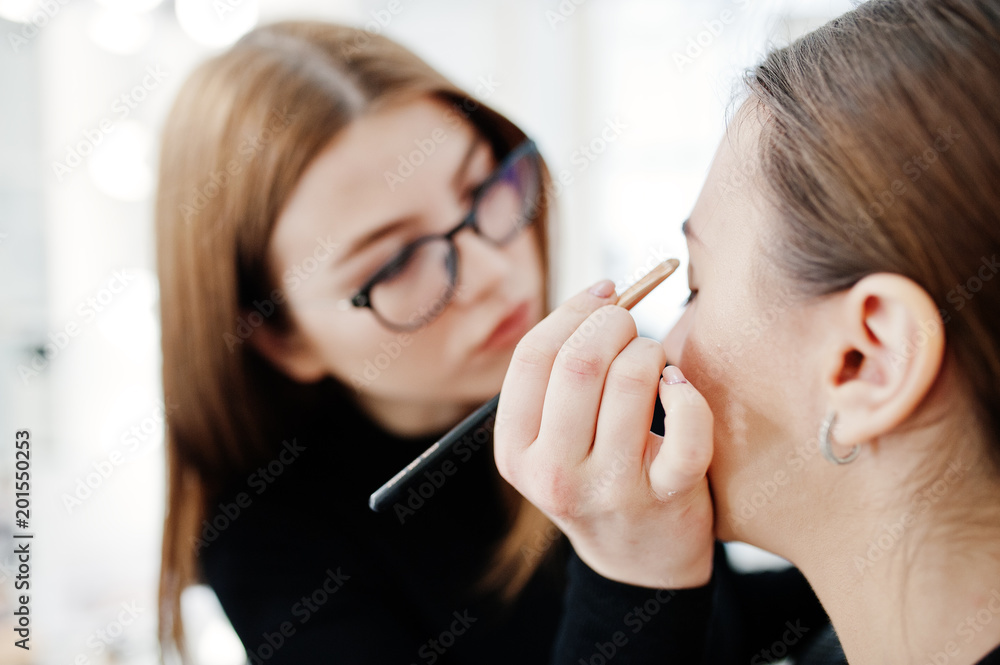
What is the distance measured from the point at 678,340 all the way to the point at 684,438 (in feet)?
0.40

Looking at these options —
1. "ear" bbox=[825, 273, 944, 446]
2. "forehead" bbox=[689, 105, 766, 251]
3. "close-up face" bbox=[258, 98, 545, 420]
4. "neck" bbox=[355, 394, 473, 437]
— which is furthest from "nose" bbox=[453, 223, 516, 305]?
"ear" bbox=[825, 273, 944, 446]

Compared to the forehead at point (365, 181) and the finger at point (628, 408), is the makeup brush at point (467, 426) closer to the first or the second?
the finger at point (628, 408)

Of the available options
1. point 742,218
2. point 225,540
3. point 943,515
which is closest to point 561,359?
point 742,218

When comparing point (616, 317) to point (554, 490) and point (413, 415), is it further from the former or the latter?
point (413, 415)

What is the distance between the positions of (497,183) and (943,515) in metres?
0.51

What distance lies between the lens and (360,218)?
0.62 meters

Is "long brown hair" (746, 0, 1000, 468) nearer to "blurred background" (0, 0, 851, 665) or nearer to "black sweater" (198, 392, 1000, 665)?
"blurred background" (0, 0, 851, 665)

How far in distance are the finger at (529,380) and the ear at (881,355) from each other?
204 millimetres

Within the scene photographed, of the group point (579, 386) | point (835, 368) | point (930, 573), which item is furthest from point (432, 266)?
point (930, 573)

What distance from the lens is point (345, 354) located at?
26.4 inches

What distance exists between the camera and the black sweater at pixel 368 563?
65 cm

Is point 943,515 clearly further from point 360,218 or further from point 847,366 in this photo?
point 360,218

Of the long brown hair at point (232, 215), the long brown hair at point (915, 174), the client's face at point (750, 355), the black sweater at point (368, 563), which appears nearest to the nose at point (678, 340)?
the client's face at point (750, 355)

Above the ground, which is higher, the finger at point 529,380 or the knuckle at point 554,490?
the finger at point 529,380
